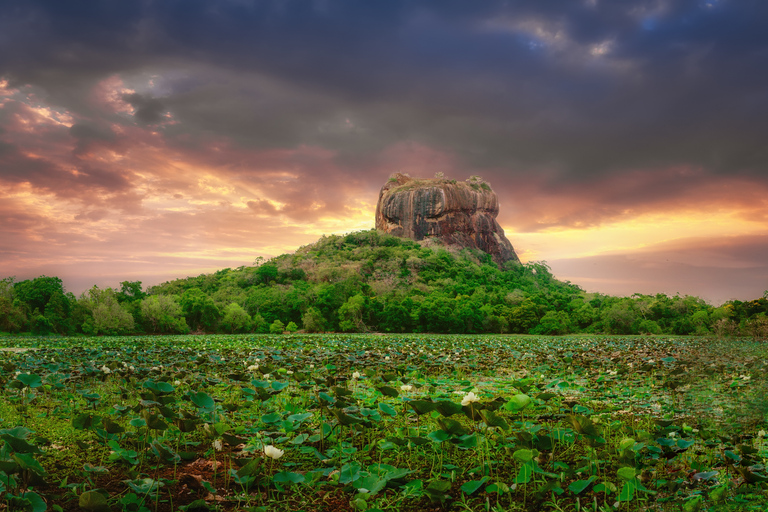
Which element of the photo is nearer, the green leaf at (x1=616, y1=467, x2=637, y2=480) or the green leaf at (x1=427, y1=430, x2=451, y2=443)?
the green leaf at (x1=616, y1=467, x2=637, y2=480)

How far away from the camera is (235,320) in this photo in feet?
127

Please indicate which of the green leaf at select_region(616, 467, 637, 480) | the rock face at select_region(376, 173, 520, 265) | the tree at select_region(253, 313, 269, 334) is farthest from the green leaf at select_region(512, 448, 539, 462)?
the rock face at select_region(376, 173, 520, 265)

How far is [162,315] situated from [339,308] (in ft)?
50.0

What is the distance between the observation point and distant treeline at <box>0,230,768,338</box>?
33062mm

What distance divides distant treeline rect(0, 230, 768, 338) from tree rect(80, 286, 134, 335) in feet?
0.25

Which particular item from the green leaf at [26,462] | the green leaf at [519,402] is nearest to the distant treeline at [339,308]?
the green leaf at [519,402]

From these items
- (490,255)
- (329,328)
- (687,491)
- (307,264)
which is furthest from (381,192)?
(687,491)

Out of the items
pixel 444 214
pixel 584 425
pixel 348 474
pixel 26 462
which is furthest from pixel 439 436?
pixel 444 214

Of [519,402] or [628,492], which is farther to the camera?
[519,402]

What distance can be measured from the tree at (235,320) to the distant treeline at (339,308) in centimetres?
9

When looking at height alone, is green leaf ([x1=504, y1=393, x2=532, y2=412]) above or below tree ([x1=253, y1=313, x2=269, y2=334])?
above

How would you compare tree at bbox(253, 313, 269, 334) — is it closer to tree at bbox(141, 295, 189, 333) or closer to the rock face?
tree at bbox(141, 295, 189, 333)

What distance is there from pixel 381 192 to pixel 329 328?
61.3 meters

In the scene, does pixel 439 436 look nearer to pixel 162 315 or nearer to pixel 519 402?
pixel 519 402
